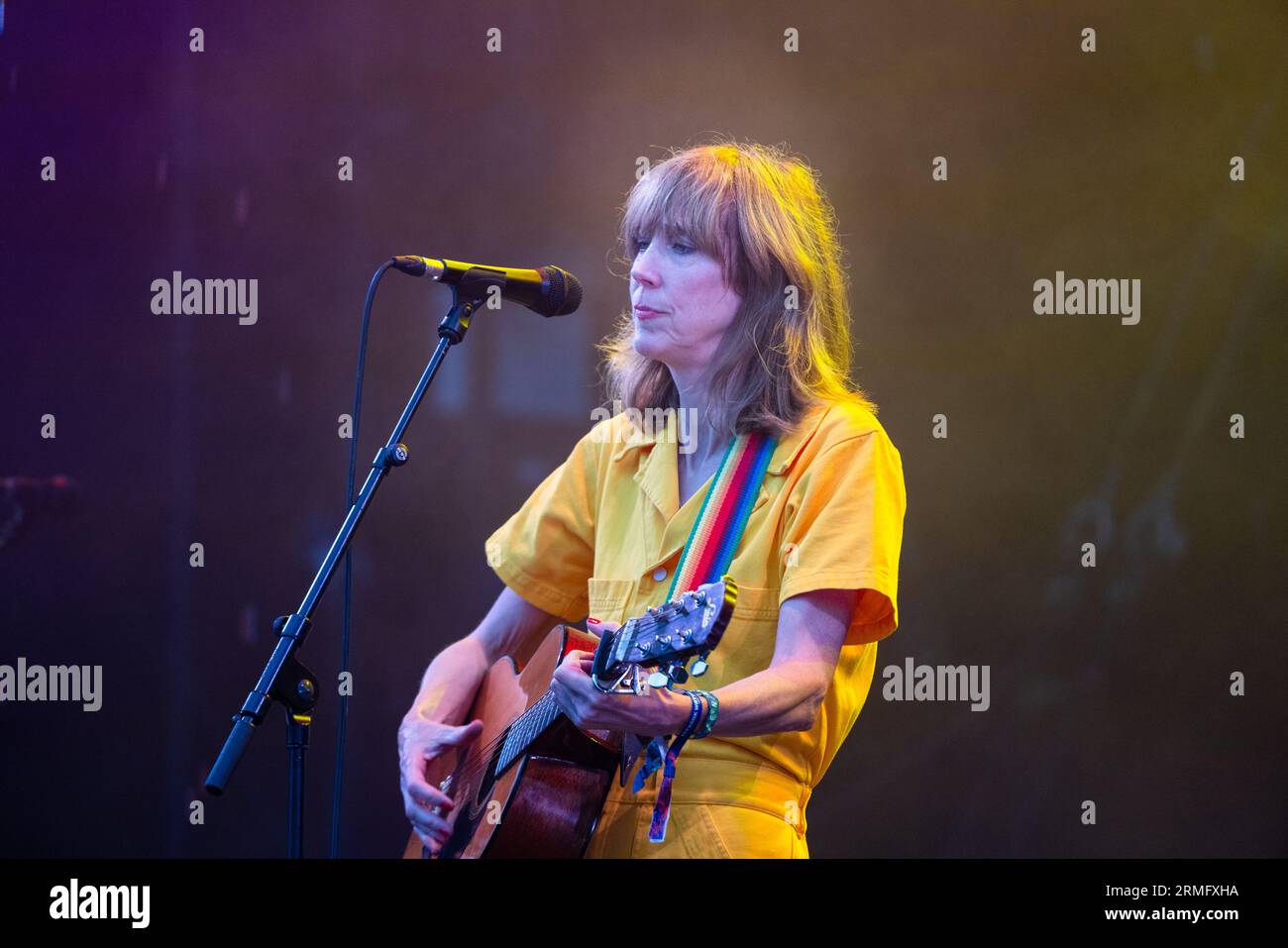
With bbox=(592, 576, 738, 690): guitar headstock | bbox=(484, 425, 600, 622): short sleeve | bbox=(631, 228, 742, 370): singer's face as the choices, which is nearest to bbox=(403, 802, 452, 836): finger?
bbox=(484, 425, 600, 622): short sleeve

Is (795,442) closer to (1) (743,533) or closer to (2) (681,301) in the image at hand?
(1) (743,533)

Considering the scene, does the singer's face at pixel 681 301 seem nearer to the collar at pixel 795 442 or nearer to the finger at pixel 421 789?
the collar at pixel 795 442

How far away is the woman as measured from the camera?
186 cm

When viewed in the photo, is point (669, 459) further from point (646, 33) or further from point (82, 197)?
point (82, 197)

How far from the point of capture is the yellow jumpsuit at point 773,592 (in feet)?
6.15

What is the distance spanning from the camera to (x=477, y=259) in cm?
320

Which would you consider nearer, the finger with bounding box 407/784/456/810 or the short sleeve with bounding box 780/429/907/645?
the short sleeve with bounding box 780/429/907/645

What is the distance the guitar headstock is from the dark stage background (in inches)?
60.3

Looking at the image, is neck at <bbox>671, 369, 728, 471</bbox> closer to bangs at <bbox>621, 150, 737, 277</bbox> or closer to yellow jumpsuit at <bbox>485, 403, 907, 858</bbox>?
yellow jumpsuit at <bbox>485, 403, 907, 858</bbox>

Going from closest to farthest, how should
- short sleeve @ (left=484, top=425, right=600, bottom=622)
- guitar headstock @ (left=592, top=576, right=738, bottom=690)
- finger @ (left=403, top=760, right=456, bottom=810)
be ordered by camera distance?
guitar headstock @ (left=592, top=576, right=738, bottom=690), finger @ (left=403, top=760, right=456, bottom=810), short sleeve @ (left=484, top=425, right=600, bottom=622)

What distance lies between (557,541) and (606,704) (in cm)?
67

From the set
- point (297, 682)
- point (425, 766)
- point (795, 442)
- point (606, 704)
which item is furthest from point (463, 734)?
point (795, 442)
